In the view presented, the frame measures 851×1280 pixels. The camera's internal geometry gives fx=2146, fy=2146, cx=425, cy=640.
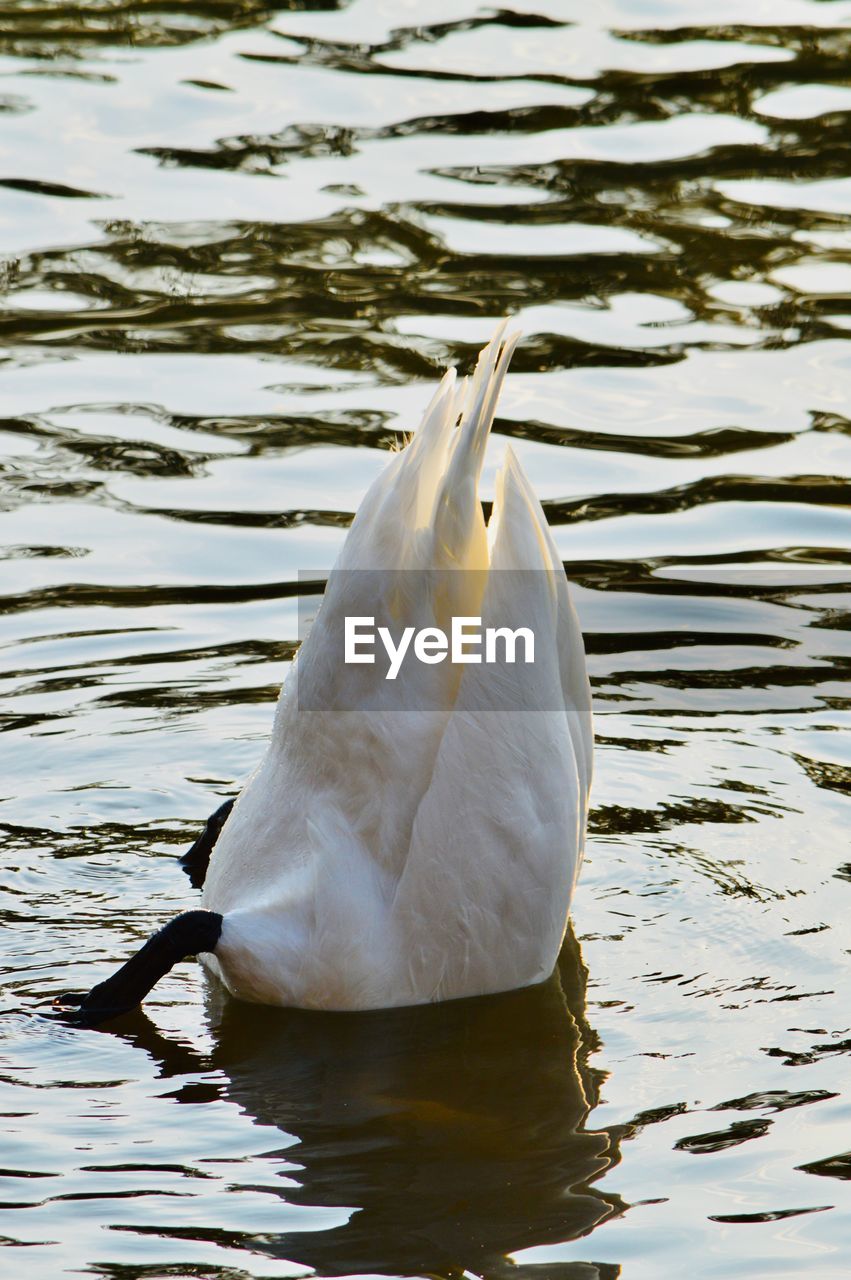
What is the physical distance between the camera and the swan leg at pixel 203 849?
600cm

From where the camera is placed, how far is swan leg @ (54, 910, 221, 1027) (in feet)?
16.8

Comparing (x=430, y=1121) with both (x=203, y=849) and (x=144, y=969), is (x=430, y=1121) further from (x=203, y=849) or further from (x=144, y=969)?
(x=203, y=849)

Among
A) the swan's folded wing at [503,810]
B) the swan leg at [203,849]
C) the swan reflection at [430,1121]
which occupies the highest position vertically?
the swan's folded wing at [503,810]

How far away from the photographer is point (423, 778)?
5023 millimetres

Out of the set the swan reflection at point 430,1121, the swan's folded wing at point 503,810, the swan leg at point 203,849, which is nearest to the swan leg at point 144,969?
the swan reflection at point 430,1121

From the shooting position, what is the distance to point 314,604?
7.92 metres

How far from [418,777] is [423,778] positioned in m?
0.01

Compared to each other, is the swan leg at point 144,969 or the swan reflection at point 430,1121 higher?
the swan leg at point 144,969

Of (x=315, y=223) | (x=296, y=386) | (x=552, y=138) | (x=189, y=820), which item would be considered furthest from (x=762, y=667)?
(x=552, y=138)

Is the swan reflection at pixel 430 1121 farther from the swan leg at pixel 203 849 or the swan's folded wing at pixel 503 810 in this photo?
the swan leg at pixel 203 849

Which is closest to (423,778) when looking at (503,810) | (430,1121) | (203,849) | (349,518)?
(503,810)

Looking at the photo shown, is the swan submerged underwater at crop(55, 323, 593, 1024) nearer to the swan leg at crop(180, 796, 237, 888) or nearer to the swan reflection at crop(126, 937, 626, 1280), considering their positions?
the swan reflection at crop(126, 937, 626, 1280)

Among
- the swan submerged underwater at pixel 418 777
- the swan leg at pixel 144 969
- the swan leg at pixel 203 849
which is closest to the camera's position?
the swan submerged underwater at pixel 418 777

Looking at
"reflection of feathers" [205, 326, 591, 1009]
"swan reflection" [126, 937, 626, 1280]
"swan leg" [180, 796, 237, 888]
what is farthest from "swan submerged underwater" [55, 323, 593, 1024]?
"swan leg" [180, 796, 237, 888]
